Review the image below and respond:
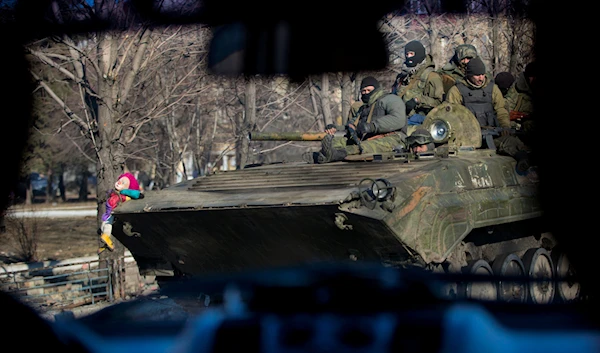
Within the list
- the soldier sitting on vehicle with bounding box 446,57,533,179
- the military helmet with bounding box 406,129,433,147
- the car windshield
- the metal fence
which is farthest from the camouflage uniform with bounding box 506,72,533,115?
the metal fence

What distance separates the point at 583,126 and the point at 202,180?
12.8 ft

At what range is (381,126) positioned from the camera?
9086 millimetres

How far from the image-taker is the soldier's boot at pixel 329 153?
894 centimetres

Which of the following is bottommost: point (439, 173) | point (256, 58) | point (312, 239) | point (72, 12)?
point (312, 239)

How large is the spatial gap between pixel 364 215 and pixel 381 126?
96.6 inches

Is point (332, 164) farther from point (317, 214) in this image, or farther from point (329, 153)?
point (317, 214)

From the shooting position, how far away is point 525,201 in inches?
348

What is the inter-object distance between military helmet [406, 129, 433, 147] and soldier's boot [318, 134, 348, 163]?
738 mm

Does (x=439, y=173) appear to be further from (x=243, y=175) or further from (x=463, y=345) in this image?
(x=463, y=345)

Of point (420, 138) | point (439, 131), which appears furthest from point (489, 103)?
point (420, 138)

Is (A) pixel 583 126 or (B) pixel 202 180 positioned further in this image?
(B) pixel 202 180

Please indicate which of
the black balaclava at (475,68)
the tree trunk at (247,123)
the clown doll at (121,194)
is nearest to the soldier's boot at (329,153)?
the clown doll at (121,194)

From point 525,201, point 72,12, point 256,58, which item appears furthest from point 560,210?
point 72,12

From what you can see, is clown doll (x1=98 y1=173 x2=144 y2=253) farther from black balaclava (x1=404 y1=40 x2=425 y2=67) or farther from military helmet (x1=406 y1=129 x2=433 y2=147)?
black balaclava (x1=404 y1=40 x2=425 y2=67)
